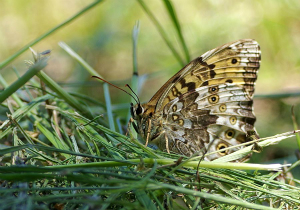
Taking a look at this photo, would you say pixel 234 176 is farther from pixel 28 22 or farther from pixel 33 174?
pixel 28 22

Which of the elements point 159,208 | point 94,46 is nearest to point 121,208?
point 159,208

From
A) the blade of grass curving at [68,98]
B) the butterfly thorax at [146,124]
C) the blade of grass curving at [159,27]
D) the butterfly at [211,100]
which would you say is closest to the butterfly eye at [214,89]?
the butterfly at [211,100]

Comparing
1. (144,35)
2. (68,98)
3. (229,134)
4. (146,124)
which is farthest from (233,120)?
(144,35)

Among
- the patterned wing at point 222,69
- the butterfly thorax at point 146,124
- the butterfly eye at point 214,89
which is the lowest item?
the butterfly thorax at point 146,124

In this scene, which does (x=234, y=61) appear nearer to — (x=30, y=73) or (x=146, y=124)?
(x=146, y=124)

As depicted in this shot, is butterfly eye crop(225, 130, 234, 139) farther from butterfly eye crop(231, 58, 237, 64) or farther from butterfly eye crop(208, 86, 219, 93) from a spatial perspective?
butterfly eye crop(231, 58, 237, 64)

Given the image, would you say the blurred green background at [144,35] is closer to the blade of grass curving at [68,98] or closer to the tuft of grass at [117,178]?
the blade of grass curving at [68,98]
